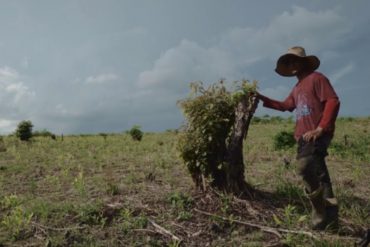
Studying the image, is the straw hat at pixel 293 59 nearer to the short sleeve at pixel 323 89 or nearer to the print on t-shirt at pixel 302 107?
the short sleeve at pixel 323 89

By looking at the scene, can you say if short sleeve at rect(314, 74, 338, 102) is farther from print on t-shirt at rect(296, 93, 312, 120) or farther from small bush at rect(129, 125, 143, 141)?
small bush at rect(129, 125, 143, 141)

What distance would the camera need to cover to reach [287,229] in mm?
6305

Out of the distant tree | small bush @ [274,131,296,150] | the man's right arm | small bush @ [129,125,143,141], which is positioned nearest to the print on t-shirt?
the man's right arm

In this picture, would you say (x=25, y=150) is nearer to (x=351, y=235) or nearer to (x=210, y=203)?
(x=210, y=203)

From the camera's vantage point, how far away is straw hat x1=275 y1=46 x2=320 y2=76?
21.1 ft

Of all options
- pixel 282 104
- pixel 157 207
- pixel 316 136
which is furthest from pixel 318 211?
pixel 157 207

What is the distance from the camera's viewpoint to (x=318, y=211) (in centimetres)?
619

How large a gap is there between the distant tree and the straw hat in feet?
38.0

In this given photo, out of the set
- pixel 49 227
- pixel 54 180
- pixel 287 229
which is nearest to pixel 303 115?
pixel 287 229

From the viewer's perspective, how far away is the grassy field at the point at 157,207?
20.3 ft

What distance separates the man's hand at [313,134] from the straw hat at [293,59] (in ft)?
3.37

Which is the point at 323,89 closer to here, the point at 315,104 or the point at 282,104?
the point at 315,104

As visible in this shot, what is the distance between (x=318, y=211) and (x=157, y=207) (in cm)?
239

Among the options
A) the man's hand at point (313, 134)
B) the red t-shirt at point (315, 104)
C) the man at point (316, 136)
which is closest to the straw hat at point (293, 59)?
the man at point (316, 136)
